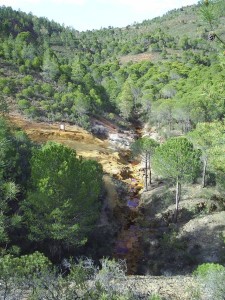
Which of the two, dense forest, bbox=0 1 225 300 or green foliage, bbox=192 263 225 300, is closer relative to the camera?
dense forest, bbox=0 1 225 300

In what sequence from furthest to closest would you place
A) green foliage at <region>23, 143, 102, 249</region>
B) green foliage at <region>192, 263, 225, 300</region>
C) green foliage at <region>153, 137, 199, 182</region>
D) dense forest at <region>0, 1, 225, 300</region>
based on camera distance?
green foliage at <region>153, 137, 199, 182</region> → green foliage at <region>23, 143, 102, 249</region> → green foliage at <region>192, 263, 225, 300</region> → dense forest at <region>0, 1, 225, 300</region>

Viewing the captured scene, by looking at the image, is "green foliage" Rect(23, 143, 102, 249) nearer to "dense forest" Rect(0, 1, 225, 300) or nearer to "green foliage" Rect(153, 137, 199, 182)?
"dense forest" Rect(0, 1, 225, 300)

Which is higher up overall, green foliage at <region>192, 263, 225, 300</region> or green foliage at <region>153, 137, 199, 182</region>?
green foliage at <region>153, 137, 199, 182</region>

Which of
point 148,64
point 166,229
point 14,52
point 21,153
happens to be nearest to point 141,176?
point 166,229

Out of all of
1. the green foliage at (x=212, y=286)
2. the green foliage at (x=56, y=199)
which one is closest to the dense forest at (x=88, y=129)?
the green foliage at (x=56, y=199)

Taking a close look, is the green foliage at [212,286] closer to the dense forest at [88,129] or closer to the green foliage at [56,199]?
the dense forest at [88,129]

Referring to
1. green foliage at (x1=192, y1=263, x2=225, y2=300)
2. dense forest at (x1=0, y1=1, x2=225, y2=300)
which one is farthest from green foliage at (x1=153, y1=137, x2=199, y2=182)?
green foliage at (x1=192, y1=263, x2=225, y2=300)

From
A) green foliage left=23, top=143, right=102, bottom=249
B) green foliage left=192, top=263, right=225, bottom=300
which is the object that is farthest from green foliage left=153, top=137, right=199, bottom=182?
green foliage left=192, top=263, right=225, bottom=300

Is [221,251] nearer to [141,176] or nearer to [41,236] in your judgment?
[41,236]

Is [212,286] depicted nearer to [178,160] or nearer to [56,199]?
[56,199]

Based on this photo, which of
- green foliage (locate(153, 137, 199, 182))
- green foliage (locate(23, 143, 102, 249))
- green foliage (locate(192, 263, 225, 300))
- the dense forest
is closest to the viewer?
the dense forest
